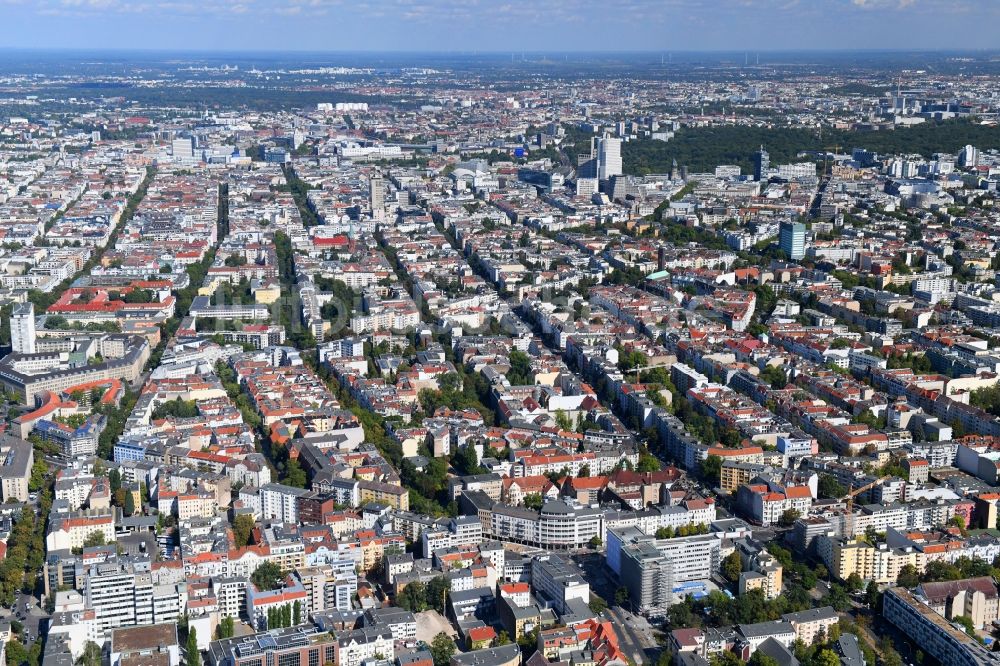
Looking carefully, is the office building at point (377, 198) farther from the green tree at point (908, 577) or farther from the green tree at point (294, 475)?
the green tree at point (908, 577)

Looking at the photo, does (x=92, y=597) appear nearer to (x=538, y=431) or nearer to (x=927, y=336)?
(x=538, y=431)

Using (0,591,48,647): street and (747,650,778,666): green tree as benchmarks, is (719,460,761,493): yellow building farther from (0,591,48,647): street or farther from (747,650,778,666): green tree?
(0,591,48,647): street

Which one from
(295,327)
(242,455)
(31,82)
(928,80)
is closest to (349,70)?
(31,82)

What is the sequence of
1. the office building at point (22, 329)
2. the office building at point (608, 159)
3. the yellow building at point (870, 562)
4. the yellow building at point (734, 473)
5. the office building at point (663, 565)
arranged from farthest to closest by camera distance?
the office building at point (608, 159)
the office building at point (22, 329)
the yellow building at point (734, 473)
the yellow building at point (870, 562)
the office building at point (663, 565)

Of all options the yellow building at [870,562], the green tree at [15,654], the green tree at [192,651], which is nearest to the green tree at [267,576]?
the green tree at [192,651]

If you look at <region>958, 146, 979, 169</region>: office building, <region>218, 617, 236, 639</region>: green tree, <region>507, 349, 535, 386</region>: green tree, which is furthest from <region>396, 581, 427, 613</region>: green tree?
<region>958, 146, 979, 169</region>: office building
